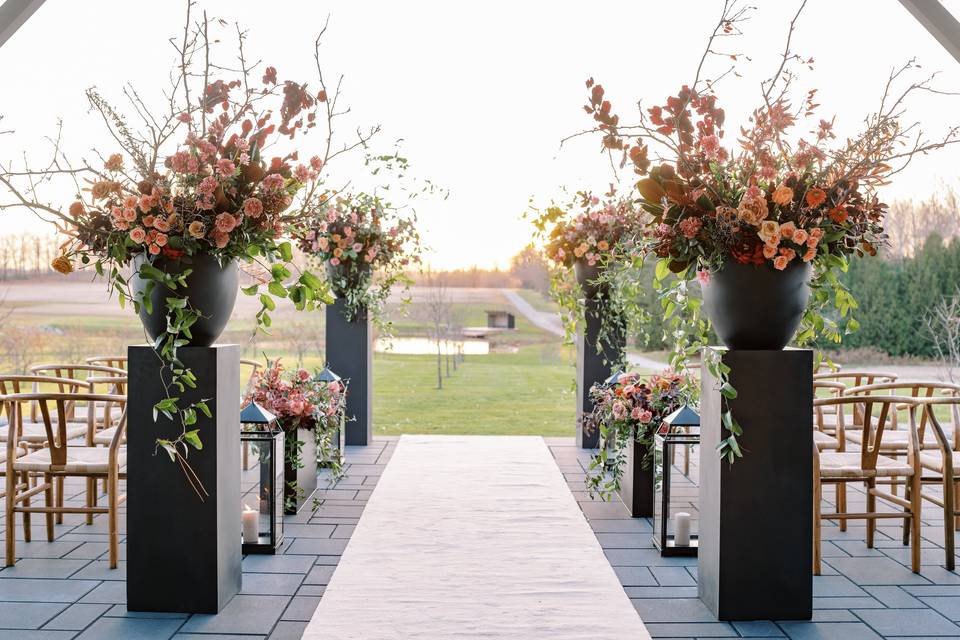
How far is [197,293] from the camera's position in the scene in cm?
259

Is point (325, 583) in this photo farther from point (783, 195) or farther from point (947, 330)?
point (947, 330)

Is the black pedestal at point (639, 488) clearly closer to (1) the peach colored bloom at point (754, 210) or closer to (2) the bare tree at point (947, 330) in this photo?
(1) the peach colored bloom at point (754, 210)

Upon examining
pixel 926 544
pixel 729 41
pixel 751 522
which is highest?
pixel 729 41

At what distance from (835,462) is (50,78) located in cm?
595

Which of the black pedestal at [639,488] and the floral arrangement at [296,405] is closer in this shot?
the floral arrangement at [296,405]

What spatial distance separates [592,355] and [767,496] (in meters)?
3.01

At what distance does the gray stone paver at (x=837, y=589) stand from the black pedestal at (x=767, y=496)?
0.10 m

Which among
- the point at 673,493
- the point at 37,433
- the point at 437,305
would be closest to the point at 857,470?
the point at 673,493

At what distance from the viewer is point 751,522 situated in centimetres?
258

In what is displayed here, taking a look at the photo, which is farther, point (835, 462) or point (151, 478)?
point (835, 462)

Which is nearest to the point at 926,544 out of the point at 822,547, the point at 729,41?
the point at 822,547

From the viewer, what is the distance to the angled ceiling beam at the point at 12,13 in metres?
3.79

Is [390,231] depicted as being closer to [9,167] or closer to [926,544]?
[9,167]

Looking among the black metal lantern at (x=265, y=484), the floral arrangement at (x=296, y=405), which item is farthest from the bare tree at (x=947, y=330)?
the black metal lantern at (x=265, y=484)
